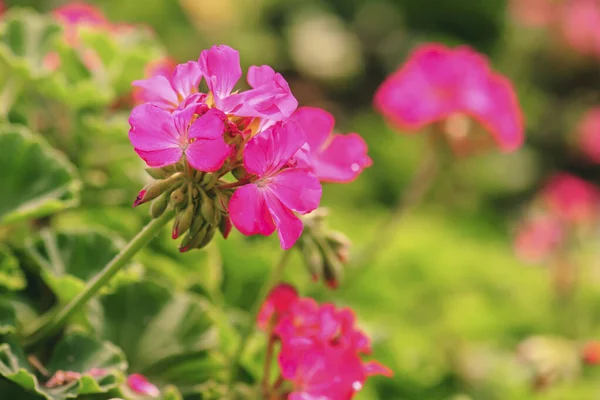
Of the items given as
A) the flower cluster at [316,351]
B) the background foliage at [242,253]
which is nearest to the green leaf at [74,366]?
the background foliage at [242,253]

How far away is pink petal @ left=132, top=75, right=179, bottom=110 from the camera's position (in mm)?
604

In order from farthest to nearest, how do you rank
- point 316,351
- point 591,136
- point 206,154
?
point 591,136
point 316,351
point 206,154

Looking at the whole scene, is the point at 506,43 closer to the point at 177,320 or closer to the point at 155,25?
the point at 155,25

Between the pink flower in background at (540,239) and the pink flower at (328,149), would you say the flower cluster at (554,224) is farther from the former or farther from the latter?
the pink flower at (328,149)

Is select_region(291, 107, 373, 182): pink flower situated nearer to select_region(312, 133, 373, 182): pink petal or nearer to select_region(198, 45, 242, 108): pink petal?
select_region(312, 133, 373, 182): pink petal

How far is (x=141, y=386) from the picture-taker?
28.8 inches

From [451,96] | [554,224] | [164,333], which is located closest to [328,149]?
[164,333]

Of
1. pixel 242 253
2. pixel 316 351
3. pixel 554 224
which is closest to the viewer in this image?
pixel 316 351

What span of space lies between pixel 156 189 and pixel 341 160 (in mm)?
215

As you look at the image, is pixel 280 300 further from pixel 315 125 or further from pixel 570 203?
pixel 570 203

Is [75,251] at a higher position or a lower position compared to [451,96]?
lower

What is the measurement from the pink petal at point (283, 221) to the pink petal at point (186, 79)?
11 centimetres

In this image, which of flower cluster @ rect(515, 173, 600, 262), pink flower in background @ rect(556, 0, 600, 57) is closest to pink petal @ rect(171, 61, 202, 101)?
flower cluster @ rect(515, 173, 600, 262)

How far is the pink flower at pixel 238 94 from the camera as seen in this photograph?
572 millimetres
